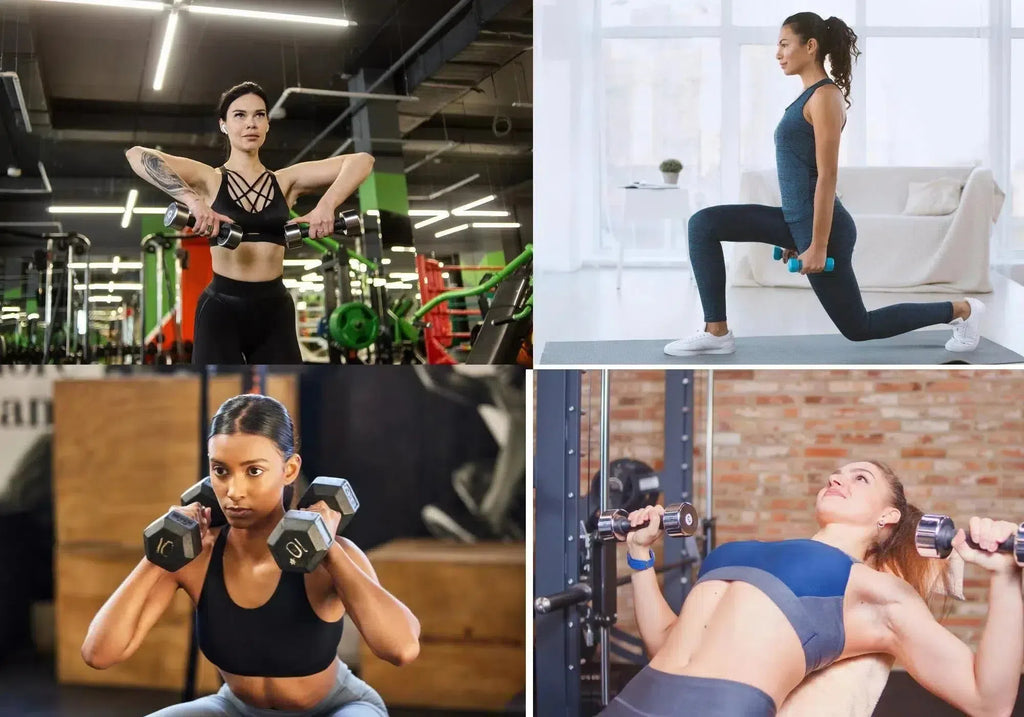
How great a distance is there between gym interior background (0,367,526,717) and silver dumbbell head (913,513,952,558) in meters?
1.45

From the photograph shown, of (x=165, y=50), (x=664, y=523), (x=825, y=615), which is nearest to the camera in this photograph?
(x=825, y=615)

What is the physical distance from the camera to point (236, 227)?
3758mm

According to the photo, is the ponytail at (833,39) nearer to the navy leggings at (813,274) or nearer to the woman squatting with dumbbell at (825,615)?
the navy leggings at (813,274)

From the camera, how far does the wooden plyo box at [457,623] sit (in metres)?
3.90

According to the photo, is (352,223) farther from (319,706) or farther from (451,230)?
(319,706)

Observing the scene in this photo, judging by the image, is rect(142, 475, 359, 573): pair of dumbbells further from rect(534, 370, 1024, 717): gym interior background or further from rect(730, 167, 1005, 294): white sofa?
rect(730, 167, 1005, 294): white sofa

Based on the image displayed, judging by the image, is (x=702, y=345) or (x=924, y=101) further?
(x=702, y=345)

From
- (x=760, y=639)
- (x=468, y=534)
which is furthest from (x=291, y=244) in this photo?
(x=760, y=639)

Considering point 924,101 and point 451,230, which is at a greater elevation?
point 924,101

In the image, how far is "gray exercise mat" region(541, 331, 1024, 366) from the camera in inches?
147

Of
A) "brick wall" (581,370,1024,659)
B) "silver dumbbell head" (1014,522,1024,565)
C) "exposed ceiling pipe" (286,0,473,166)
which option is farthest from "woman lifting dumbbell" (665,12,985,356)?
"exposed ceiling pipe" (286,0,473,166)

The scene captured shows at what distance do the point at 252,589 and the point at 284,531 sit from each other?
0.28 meters

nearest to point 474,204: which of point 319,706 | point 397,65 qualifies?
point 397,65

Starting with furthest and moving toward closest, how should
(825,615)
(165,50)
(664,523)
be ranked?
(664,523)
(165,50)
(825,615)
